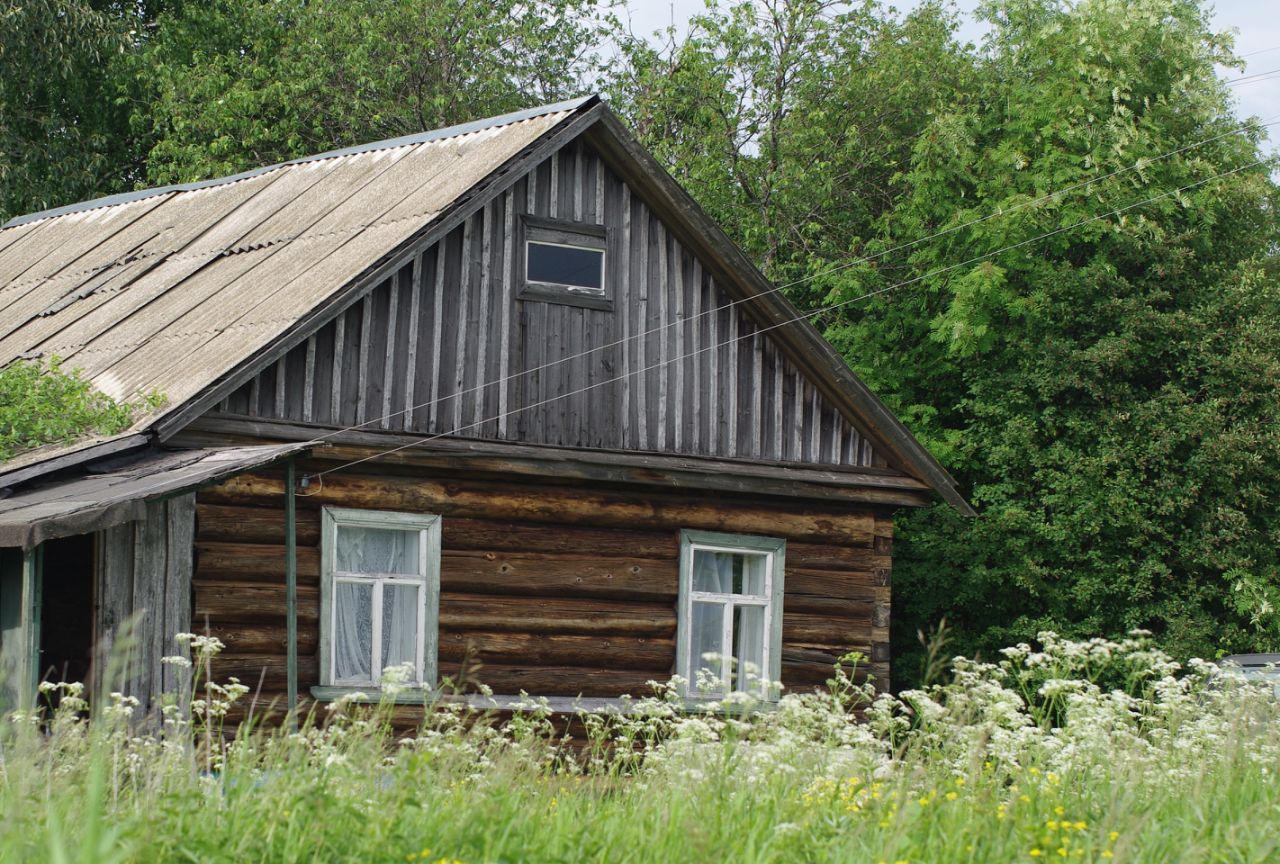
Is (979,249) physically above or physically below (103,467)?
above

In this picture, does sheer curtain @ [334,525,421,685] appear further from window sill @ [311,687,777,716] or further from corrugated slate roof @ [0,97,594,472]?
corrugated slate roof @ [0,97,594,472]

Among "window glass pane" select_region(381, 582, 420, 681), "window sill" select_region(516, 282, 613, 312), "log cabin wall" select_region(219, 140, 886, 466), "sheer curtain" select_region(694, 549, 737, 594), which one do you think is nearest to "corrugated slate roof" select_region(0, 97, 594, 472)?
"log cabin wall" select_region(219, 140, 886, 466)

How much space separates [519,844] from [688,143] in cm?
2346

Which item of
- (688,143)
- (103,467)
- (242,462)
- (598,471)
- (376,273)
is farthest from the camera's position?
(688,143)

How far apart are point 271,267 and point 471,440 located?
2.16 metres

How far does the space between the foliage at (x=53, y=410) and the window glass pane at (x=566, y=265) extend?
350 cm

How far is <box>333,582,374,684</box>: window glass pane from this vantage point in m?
11.9

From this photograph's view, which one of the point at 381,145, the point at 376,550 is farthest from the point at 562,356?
the point at 381,145

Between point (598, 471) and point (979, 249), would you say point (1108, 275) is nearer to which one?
point (979, 249)

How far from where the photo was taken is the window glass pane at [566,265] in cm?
1334

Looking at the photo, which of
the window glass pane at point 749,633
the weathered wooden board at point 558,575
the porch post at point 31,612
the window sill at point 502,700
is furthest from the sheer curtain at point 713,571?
the porch post at point 31,612

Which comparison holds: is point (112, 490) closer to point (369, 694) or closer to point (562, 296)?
point (369, 694)

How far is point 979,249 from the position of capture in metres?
23.8

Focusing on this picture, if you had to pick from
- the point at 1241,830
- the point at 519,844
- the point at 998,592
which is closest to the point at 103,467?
the point at 519,844
